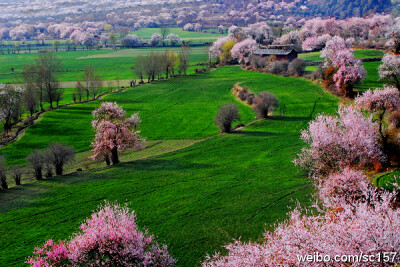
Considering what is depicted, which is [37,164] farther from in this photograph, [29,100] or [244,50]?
[244,50]

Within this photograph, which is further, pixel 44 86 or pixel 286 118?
pixel 44 86

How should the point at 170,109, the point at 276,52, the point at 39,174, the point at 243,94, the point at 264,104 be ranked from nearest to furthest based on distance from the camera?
the point at 39,174 → the point at 264,104 → the point at 170,109 → the point at 243,94 → the point at 276,52

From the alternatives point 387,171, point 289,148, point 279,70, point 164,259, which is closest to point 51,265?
point 164,259

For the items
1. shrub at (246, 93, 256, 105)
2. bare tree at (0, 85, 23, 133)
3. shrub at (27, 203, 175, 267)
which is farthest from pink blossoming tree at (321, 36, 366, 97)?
bare tree at (0, 85, 23, 133)

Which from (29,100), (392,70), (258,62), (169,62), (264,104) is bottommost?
(264,104)

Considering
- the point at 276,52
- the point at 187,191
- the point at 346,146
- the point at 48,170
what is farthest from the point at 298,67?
the point at 48,170

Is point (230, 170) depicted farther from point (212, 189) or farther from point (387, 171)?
point (387, 171)

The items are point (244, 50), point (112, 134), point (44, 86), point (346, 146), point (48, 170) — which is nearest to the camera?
point (346, 146)

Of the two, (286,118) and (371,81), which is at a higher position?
(371,81)

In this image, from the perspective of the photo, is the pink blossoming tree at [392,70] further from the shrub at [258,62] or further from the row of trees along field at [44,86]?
the row of trees along field at [44,86]
